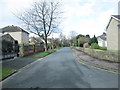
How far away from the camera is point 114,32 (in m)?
26.5

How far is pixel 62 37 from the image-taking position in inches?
4481

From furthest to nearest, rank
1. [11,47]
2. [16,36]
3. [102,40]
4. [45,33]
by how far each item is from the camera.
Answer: [102,40], [16,36], [45,33], [11,47]

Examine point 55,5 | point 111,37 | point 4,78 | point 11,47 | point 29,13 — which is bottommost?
point 4,78

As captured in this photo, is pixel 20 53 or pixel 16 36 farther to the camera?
pixel 16 36

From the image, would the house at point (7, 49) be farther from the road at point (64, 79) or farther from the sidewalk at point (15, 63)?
the road at point (64, 79)

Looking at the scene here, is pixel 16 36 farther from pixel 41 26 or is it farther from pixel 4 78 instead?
pixel 4 78

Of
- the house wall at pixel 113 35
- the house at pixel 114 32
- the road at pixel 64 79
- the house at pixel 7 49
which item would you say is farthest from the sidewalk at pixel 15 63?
the house wall at pixel 113 35

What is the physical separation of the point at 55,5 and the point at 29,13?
22.5ft

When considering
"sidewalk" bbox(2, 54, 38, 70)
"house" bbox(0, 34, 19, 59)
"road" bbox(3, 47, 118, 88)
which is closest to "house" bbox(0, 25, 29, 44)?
"house" bbox(0, 34, 19, 59)

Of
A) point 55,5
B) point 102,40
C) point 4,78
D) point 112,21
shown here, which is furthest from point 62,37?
point 4,78

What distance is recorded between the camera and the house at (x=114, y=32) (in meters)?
25.0

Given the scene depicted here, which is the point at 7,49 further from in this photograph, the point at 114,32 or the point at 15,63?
the point at 114,32

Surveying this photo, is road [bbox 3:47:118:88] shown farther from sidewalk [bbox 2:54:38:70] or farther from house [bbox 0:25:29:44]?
house [bbox 0:25:29:44]

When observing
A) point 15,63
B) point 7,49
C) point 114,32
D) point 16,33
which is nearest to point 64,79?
point 15,63
